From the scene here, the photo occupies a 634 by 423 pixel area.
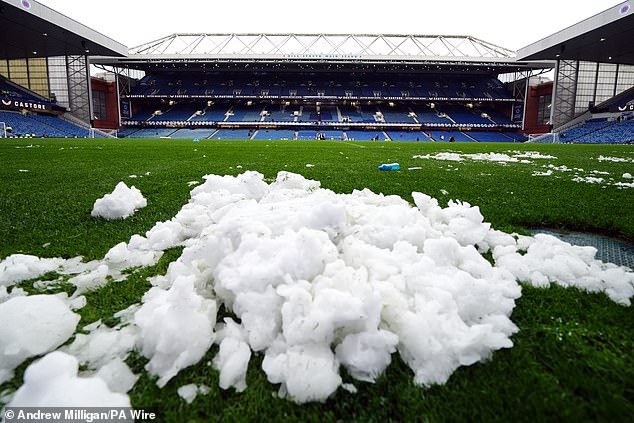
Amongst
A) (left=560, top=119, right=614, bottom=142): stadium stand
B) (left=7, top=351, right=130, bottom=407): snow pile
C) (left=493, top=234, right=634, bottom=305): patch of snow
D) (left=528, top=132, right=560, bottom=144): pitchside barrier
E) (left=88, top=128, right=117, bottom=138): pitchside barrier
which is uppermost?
(left=560, top=119, right=614, bottom=142): stadium stand

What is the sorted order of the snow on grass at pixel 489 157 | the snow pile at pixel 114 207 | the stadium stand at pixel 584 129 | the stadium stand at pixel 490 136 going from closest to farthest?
the snow pile at pixel 114 207, the snow on grass at pixel 489 157, the stadium stand at pixel 584 129, the stadium stand at pixel 490 136

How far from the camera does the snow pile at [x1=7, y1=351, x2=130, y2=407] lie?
0.84m

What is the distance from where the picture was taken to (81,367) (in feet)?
3.43

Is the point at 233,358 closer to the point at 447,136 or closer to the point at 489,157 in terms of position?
the point at 489,157

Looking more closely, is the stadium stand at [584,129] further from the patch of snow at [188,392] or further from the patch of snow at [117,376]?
the patch of snow at [117,376]

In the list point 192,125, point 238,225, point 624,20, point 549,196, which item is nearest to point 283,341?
point 238,225

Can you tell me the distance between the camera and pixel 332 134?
36.6 m

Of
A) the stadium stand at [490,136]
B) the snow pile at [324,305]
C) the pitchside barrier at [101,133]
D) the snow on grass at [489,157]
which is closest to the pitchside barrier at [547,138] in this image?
the stadium stand at [490,136]

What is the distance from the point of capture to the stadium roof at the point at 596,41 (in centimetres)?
2132

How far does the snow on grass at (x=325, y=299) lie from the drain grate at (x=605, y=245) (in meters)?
0.29

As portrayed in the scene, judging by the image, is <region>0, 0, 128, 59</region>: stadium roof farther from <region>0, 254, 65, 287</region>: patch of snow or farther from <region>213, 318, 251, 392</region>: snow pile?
<region>213, 318, 251, 392</region>: snow pile

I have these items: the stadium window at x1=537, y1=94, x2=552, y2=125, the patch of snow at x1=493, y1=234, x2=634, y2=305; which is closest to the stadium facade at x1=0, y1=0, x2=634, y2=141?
the stadium window at x1=537, y1=94, x2=552, y2=125

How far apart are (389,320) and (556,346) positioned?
55 centimetres

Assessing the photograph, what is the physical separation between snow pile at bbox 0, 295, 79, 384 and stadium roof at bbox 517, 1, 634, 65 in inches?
1192
